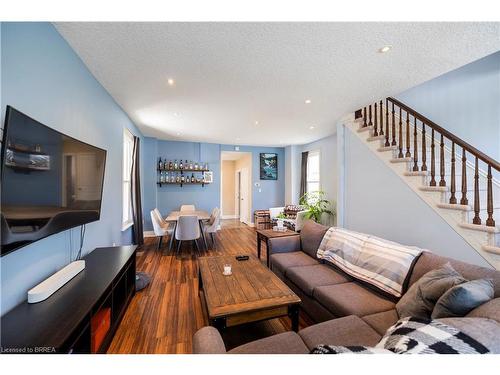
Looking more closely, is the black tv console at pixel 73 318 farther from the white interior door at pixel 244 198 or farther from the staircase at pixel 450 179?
the white interior door at pixel 244 198

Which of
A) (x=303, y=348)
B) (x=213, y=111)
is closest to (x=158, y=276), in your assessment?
(x=303, y=348)

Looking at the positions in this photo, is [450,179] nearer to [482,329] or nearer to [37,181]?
[482,329]

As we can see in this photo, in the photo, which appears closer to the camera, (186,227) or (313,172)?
(186,227)

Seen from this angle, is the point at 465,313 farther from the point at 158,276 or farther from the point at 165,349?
the point at 158,276

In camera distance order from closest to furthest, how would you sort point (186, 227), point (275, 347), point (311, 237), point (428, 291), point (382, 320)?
point (275, 347) → point (428, 291) → point (382, 320) → point (311, 237) → point (186, 227)

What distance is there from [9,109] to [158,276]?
102 inches

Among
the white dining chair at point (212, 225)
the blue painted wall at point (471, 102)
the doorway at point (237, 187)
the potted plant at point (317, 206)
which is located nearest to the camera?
the blue painted wall at point (471, 102)

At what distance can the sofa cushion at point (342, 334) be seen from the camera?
3.92ft

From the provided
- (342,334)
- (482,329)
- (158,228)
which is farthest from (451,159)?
(158,228)

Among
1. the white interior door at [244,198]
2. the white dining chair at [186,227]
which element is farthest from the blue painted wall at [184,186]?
the white dining chair at [186,227]

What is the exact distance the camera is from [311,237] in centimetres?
278

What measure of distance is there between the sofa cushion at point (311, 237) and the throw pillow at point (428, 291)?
1.25 metres

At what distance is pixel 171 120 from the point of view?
12.7 ft

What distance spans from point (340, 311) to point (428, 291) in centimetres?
61
